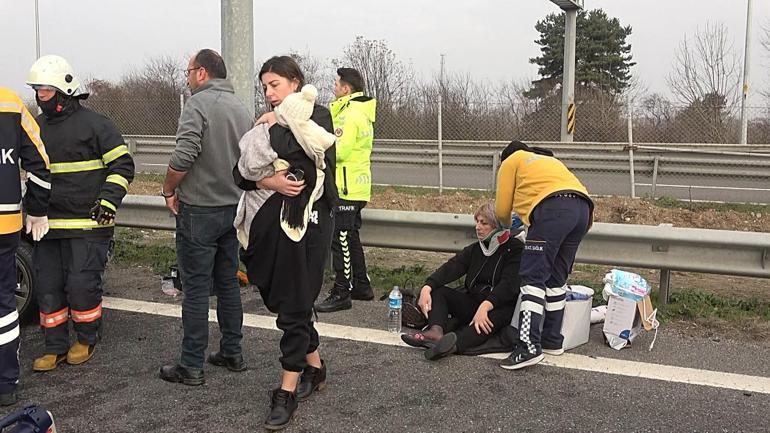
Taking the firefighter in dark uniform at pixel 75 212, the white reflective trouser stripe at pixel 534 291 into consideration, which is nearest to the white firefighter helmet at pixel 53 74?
the firefighter in dark uniform at pixel 75 212

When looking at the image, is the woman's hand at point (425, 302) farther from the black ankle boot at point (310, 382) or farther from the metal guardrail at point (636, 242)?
the black ankle boot at point (310, 382)

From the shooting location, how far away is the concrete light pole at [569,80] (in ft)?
55.5

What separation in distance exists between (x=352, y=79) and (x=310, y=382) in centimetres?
279

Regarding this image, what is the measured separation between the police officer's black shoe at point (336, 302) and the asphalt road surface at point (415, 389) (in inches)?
17.7

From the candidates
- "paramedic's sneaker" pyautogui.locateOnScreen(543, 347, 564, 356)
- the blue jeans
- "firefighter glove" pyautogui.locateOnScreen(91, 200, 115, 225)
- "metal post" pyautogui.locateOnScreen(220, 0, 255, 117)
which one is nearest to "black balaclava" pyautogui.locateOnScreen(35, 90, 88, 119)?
"firefighter glove" pyautogui.locateOnScreen(91, 200, 115, 225)

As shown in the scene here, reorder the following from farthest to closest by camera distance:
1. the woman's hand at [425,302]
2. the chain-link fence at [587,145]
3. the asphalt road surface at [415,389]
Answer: the chain-link fence at [587,145], the woman's hand at [425,302], the asphalt road surface at [415,389]

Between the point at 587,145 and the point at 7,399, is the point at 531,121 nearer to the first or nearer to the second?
the point at 587,145

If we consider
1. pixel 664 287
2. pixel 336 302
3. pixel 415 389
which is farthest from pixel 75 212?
pixel 664 287

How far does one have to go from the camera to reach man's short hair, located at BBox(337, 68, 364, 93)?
5.59 meters

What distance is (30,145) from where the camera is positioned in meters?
3.72

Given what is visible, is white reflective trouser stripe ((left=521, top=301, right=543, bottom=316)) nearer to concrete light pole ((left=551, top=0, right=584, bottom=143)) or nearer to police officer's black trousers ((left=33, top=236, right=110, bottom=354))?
police officer's black trousers ((left=33, top=236, right=110, bottom=354))

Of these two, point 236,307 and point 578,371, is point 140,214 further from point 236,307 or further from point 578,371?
point 578,371

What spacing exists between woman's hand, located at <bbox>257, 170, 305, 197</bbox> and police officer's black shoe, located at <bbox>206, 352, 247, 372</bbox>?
1288 millimetres

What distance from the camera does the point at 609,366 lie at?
13.5ft
